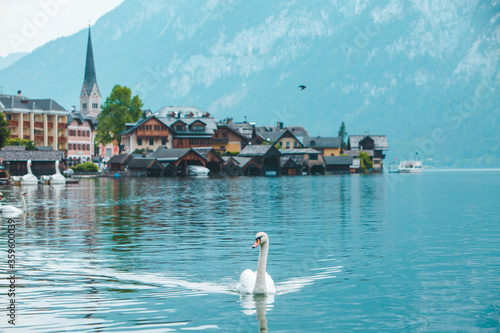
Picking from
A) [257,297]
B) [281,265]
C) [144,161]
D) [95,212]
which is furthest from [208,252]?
[144,161]

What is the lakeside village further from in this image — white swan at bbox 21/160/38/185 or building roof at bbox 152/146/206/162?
white swan at bbox 21/160/38/185

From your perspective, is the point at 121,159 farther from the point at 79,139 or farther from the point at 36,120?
the point at 79,139

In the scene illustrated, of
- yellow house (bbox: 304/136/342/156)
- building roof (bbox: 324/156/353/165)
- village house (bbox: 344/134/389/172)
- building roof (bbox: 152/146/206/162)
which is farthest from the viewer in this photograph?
village house (bbox: 344/134/389/172)

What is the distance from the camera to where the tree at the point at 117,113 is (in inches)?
5733

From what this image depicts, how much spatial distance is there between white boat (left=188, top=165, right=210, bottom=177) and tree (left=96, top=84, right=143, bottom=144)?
2550 cm

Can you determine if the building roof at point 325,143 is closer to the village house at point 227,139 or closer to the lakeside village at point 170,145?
the lakeside village at point 170,145

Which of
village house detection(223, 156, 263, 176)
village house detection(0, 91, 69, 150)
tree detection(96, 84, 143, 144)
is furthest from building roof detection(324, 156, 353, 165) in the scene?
village house detection(0, 91, 69, 150)

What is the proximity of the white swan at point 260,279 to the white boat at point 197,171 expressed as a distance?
352ft

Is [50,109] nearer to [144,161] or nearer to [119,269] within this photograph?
[144,161]

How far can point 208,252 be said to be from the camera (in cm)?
2638

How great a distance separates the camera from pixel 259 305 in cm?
1730

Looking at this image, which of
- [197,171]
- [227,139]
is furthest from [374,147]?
[197,171]

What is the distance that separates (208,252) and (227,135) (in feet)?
411

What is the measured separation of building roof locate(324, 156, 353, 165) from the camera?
→ 165075 millimetres
